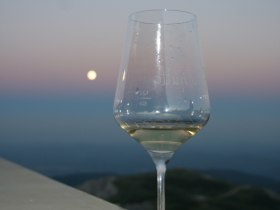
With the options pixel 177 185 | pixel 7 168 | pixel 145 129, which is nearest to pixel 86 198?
pixel 145 129

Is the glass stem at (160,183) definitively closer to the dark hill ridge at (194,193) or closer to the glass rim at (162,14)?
the glass rim at (162,14)

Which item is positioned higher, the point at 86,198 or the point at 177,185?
the point at 86,198

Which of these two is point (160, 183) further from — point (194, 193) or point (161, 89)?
point (194, 193)

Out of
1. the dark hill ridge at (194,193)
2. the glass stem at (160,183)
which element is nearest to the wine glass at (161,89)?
the glass stem at (160,183)

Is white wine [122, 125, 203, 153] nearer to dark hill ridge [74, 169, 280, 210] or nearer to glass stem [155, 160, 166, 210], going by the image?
glass stem [155, 160, 166, 210]

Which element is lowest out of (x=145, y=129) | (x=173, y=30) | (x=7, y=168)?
(x=7, y=168)

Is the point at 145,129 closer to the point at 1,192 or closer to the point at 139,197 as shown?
the point at 1,192

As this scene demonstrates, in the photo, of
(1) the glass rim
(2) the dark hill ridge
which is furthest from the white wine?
(2) the dark hill ridge
